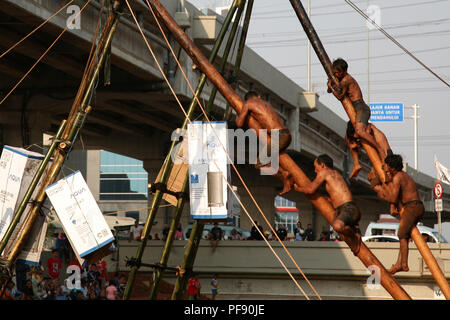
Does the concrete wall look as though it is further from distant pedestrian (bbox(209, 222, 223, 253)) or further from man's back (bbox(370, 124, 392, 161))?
man's back (bbox(370, 124, 392, 161))

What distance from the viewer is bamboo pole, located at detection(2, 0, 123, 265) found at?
12875 mm

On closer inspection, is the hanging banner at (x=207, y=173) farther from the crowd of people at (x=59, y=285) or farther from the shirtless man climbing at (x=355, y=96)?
the crowd of people at (x=59, y=285)

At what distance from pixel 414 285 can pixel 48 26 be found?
17.2m

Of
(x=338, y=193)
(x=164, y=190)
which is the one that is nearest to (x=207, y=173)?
(x=164, y=190)

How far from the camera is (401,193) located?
35.3 ft

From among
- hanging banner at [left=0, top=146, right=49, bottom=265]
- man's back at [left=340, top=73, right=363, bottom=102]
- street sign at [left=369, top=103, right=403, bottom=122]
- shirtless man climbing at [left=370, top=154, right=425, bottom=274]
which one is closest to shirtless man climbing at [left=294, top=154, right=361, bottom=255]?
shirtless man climbing at [left=370, top=154, right=425, bottom=274]

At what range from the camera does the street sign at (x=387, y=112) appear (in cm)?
6444

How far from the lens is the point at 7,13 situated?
71.6 feet

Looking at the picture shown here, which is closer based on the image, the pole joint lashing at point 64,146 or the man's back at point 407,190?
the man's back at point 407,190

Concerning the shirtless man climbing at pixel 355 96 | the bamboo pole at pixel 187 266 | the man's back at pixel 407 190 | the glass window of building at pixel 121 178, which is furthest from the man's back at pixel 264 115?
the glass window of building at pixel 121 178

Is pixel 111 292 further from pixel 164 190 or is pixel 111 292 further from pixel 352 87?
pixel 352 87

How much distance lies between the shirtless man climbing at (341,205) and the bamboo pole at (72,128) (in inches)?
196

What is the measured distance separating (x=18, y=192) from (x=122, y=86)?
19.1 meters

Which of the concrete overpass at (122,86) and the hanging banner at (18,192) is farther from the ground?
the concrete overpass at (122,86)
